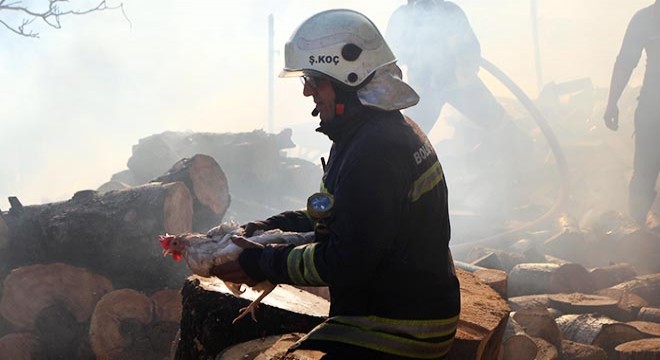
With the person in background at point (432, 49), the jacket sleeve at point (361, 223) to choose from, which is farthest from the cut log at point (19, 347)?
the person in background at point (432, 49)

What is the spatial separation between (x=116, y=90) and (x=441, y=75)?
65.2 ft

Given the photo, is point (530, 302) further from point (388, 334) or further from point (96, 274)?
point (96, 274)

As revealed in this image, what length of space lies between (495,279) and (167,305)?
308 centimetres

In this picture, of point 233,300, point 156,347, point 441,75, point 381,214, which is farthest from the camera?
point 441,75

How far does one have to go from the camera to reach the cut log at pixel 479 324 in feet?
10.5

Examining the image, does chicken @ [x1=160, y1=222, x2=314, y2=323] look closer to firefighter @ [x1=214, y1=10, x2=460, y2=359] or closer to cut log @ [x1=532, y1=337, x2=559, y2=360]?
firefighter @ [x1=214, y1=10, x2=460, y2=359]

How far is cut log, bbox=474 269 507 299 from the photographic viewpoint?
500 cm

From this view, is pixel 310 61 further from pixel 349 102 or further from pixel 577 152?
pixel 577 152

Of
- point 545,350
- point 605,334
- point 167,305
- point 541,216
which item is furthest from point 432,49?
point 545,350

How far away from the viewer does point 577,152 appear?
51.6 feet

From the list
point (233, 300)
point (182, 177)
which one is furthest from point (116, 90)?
point (233, 300)

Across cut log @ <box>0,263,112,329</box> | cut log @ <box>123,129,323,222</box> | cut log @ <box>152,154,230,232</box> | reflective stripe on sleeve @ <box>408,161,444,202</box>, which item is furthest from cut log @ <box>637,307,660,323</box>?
cut log @ <box>123,129,323,222</box>

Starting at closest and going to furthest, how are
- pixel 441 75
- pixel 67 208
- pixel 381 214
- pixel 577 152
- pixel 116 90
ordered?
pixel 381 214 < pixel 67 208 < pixel 441 75 < pixel 577 152 < pixel 116 90

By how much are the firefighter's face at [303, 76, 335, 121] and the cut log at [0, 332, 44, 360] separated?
438 centimetres
